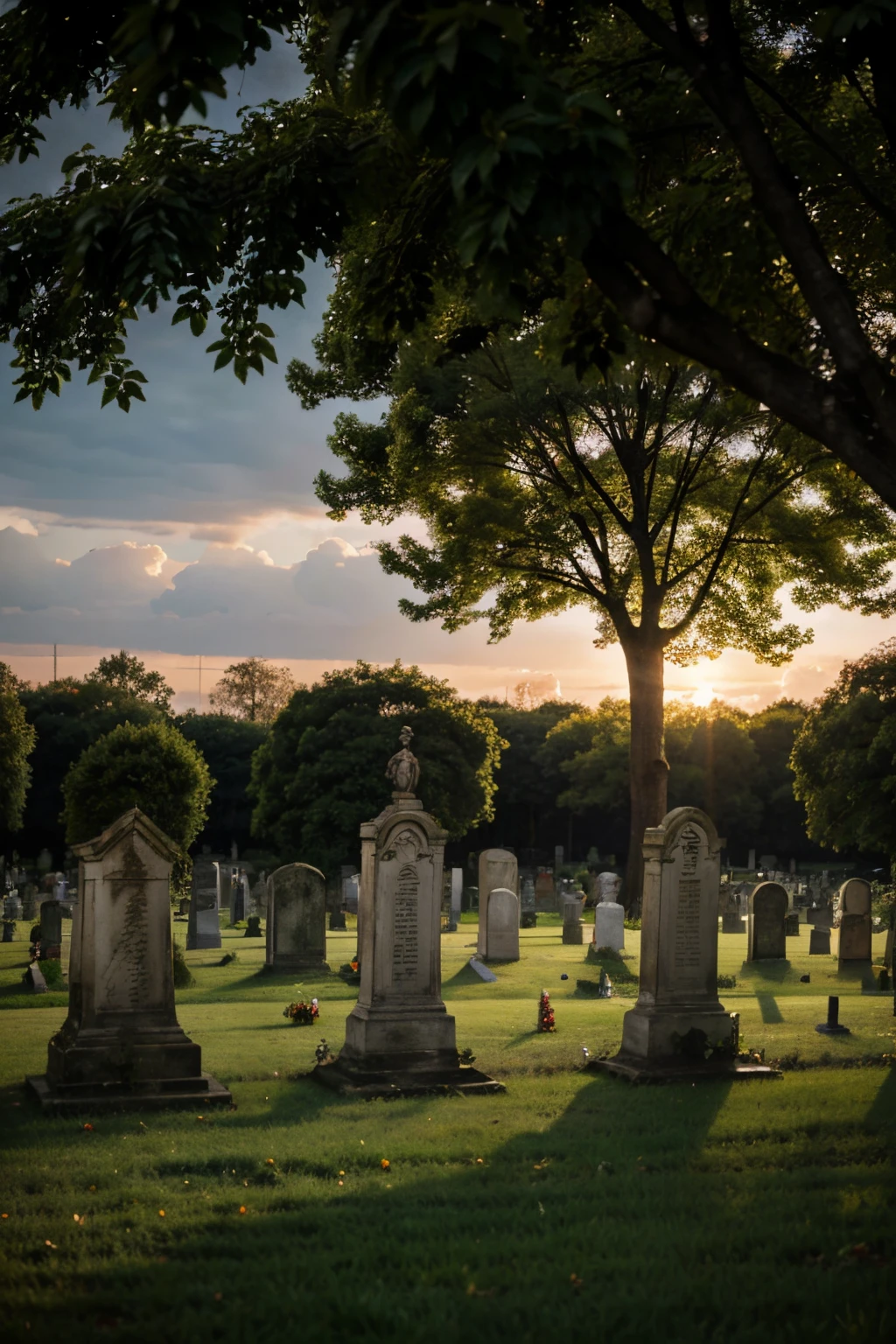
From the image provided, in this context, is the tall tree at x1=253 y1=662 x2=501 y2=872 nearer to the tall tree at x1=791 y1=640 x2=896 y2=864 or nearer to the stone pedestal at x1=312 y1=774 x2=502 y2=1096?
the tall tree at x1=791 y1=640 x2=896 y2=864

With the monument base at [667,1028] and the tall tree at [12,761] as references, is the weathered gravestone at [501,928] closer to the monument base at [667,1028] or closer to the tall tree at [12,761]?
the monument base at [667,1028]

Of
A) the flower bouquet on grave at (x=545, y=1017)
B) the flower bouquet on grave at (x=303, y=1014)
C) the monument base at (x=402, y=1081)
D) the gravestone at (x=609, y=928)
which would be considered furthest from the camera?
the gravestone at (x=609, y=928)

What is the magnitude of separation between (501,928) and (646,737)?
18.6ft

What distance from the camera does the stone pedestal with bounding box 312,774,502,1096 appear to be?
35.6 ft

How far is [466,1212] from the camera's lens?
21.0ft

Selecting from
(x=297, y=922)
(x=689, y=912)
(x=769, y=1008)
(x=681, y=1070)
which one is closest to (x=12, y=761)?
A: (x=297, y=922)

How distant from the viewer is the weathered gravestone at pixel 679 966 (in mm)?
11320

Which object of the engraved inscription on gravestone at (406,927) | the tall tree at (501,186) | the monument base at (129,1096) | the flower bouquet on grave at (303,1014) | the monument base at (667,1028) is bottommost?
the flower bouquet on grave at (303,1014)

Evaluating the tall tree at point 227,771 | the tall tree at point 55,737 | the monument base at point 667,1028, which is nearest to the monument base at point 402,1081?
the monument base at point 667,1028

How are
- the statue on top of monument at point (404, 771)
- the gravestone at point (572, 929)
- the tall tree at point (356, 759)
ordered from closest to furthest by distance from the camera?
the statue on top of monument at point (404, 771), the gravestone at point (572, 929), the tall tree at point (356, 759)

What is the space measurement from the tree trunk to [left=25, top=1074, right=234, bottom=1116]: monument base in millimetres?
15920

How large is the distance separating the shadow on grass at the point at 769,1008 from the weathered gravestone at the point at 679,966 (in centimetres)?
417

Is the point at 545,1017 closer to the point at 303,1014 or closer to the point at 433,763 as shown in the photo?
the point at 303,1014

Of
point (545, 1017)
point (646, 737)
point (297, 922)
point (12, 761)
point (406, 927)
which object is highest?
point (646, 737)
